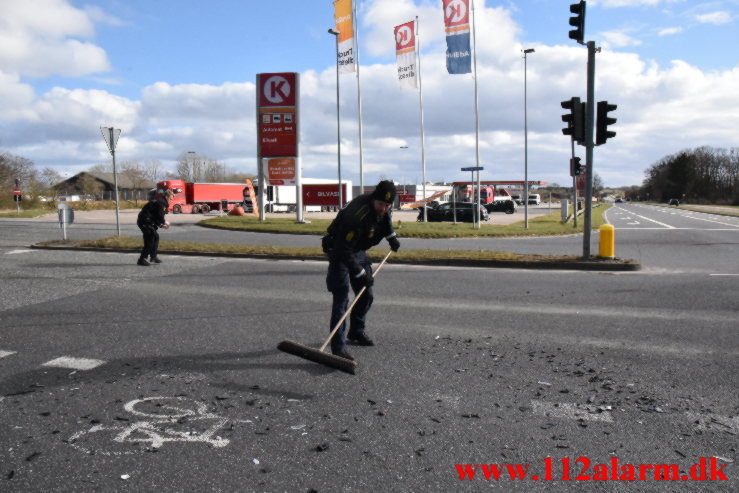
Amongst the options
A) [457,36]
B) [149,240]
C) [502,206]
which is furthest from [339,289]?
[502,206]

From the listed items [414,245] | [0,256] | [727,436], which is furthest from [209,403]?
[414,245]

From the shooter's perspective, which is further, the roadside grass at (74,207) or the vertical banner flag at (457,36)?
the roadside grass at (74,207)

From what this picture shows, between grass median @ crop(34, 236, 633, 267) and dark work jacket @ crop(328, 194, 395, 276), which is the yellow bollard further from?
dark work jacket @ crop(328, 194, 395, 276)

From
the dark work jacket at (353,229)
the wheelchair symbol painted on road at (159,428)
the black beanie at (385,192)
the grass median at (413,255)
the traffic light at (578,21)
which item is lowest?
the wheelchair symbol painted on road at (159,428)

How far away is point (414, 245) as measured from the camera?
1752 cm

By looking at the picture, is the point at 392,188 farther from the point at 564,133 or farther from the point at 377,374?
the point at 564,133

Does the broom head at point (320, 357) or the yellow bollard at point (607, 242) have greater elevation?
the yellow bollard at point (607, 242)

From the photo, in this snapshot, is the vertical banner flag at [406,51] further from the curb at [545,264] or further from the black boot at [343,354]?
the black boot at [343,354]

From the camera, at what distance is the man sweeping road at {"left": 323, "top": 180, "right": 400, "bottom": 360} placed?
501 cm

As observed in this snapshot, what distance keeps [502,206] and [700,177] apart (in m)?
90.8

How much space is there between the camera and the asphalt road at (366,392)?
122 inches

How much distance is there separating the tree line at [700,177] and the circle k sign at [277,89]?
102406 millimetres

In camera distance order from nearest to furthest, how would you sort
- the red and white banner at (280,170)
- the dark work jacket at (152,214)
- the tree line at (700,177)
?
the dark work jacket at (152,214) < the red and white banner at (280,170) < the tree line at (700,177)

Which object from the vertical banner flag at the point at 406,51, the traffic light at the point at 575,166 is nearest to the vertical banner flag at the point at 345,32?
the vertical banner flag at the point at 406,51
